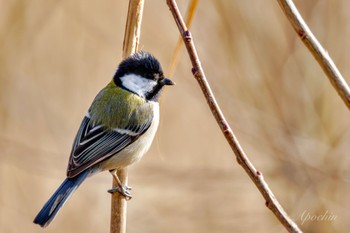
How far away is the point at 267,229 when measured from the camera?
382 centimetres

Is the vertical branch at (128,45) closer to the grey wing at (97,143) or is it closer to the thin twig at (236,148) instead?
the grey wing at (97,143)

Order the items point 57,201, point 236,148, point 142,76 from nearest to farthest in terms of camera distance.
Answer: point 236,148 < point 57,201 < point 142,76

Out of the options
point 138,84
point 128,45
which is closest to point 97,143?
point 138,84

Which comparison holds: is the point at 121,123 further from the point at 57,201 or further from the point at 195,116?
the point at 195,116

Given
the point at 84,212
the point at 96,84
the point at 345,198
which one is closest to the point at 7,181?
the point at 84,212

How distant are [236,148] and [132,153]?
1370mm

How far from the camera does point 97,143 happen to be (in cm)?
265

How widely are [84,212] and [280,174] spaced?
1.48m

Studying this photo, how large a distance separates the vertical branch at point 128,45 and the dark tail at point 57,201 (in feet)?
0.97

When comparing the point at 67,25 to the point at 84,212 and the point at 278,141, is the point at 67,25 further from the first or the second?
the point at 278,141

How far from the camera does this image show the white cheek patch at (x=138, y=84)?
2785mm

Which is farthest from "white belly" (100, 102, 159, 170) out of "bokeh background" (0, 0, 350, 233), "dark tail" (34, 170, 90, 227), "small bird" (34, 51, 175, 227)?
"bokeh background" (0, 0, 350, 233)

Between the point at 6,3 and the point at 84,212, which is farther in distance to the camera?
the point at 84,212
